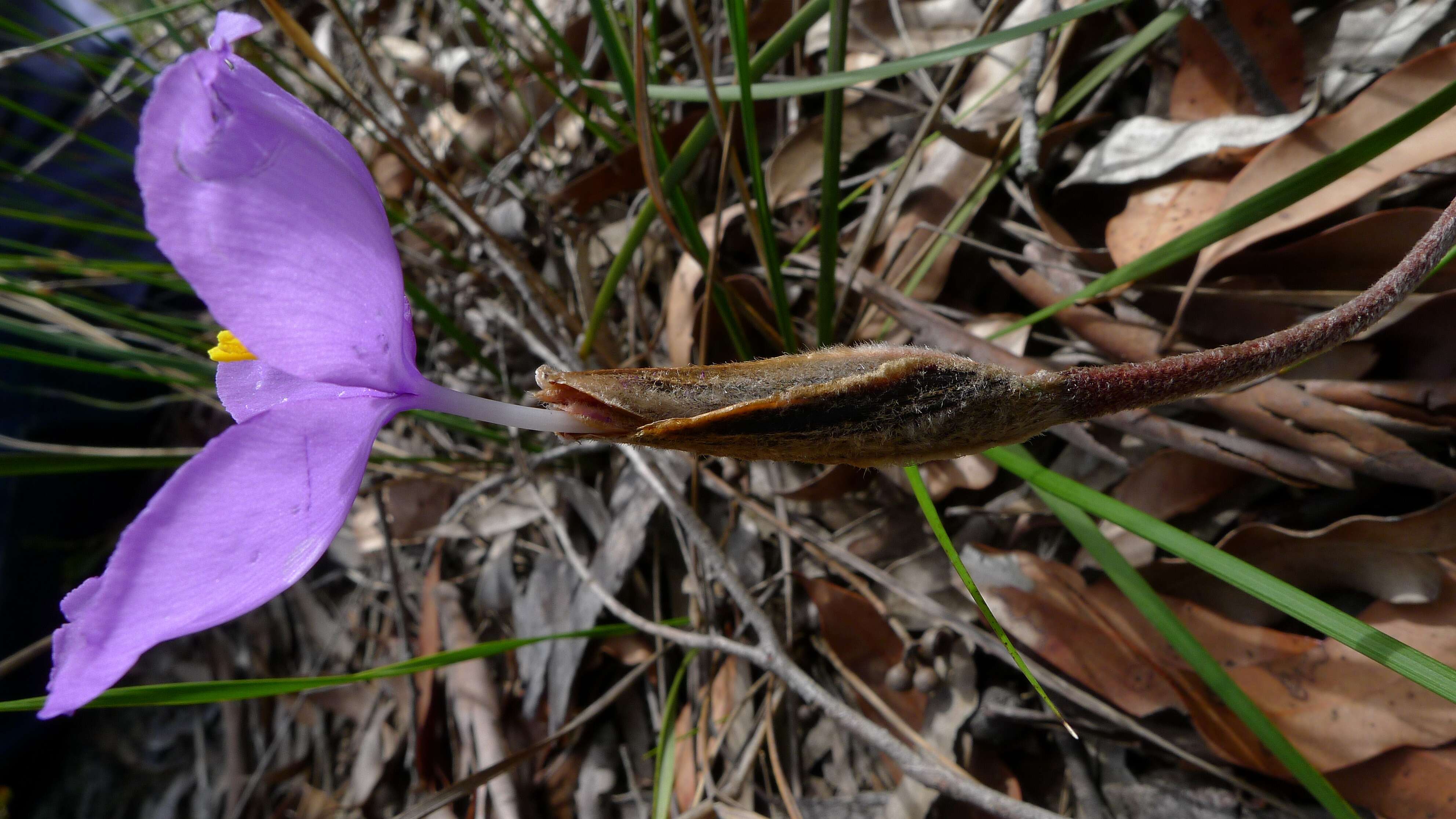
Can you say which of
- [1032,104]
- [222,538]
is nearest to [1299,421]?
[1032,104]

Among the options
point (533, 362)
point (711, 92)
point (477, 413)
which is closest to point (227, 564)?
point (477, 413)

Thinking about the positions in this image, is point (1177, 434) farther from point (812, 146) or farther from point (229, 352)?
point (229, 352)

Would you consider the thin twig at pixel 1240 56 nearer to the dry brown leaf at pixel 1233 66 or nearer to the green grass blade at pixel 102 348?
the dry brown leaf at pixel 1233 66

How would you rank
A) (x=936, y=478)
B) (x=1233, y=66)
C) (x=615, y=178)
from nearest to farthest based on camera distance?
(x=1233, y=66) < (x=936, y=478) < (x=615, y=178)

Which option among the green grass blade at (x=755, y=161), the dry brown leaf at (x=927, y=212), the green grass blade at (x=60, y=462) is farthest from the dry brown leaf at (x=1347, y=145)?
the green grass blade at (x=60, y=462)

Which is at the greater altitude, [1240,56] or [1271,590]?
[1240,56]
